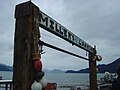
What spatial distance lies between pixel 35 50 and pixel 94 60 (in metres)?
5.36

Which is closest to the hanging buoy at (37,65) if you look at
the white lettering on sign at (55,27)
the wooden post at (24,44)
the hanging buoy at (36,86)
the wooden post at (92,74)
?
the wooden post at (24,44)

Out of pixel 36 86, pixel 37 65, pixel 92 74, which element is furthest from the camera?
pixel 92 74

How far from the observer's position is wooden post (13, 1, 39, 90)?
290 centimetres

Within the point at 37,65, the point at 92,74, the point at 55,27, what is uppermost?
the point at 55,27

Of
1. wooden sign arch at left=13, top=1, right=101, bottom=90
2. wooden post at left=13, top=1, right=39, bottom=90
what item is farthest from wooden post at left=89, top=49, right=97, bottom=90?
wooden post at left=13, top=1, right=39, bottom=90

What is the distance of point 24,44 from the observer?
118 inches

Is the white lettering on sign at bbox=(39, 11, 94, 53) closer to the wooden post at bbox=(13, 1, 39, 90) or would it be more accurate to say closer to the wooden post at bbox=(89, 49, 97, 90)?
the wooden post at bbox=(13, 1, 39, 90)

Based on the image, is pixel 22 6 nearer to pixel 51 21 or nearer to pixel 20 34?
pixel 20 34

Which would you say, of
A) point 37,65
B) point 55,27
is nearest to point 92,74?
point 55,27

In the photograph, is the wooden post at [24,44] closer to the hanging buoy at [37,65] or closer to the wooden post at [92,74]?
the hanging buoy at [37,65]

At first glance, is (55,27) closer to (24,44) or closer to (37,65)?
(24,44)

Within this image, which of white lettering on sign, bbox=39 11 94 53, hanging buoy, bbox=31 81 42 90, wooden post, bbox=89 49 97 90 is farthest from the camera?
wooden post, bbox=89 49 97 90

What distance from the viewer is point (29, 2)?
3129mm

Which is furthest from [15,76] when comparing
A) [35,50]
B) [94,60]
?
[94,60]
